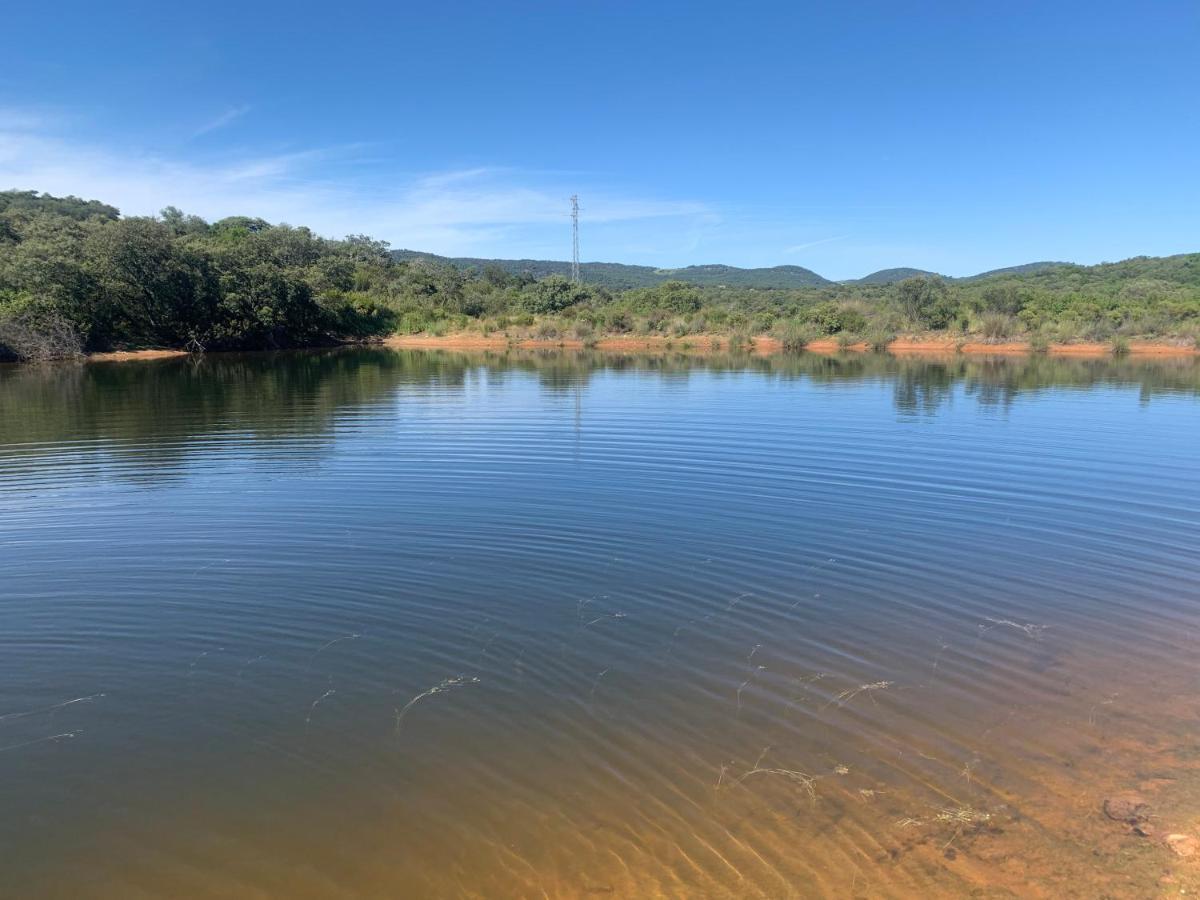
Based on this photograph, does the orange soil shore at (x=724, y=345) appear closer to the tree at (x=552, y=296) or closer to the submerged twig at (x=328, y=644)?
the tree at (x=552, y=296)

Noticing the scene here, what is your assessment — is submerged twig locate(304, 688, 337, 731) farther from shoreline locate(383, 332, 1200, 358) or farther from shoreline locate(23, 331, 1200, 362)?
shoreline locate(383, 332, 1200, 358)

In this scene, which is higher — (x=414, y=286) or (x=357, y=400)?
(x=414, y=286)

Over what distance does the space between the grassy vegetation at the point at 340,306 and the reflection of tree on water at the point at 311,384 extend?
5.61 meters

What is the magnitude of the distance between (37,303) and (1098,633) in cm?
5981

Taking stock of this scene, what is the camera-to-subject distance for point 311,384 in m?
32.3

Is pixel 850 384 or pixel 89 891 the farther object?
pixel 850 384

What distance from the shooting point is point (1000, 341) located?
6144 cm

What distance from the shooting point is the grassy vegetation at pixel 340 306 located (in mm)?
49812

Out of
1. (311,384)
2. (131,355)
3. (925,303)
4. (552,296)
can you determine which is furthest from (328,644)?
(552,296)

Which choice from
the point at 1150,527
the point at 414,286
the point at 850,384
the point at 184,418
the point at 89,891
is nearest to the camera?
the point at 89,891

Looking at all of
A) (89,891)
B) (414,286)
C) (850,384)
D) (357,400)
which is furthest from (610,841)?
(414,286)

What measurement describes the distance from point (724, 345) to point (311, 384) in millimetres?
40684

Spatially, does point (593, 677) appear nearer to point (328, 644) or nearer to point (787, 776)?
point (787, 776)

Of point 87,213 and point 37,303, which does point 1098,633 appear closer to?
point 37,303
